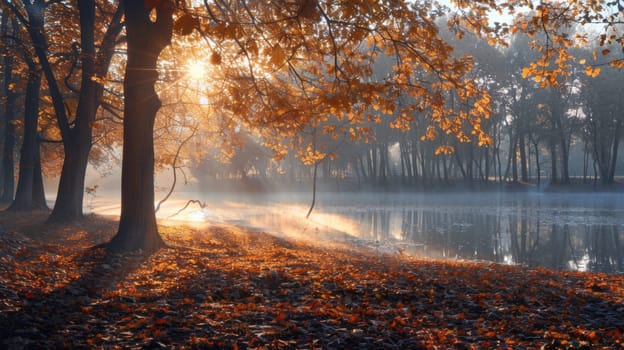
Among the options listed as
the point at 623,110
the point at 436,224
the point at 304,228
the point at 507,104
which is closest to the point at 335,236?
the point at 304,228

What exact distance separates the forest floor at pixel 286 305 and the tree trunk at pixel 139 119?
114 cm

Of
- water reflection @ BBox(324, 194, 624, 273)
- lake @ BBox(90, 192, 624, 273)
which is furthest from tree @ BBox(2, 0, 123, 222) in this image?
water reflection @ BBox(324, 194, 624, 273)

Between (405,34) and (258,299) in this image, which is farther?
(405,34)

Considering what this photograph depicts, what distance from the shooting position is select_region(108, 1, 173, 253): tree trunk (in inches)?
393

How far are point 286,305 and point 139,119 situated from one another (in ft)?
20.1

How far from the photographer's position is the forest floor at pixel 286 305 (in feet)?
15.5

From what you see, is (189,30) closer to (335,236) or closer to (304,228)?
(335,236)

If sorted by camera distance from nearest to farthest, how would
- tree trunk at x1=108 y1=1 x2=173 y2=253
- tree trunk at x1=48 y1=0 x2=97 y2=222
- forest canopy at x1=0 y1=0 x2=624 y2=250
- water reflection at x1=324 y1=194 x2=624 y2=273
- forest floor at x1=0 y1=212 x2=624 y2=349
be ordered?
forest floor at x1=0 y1=212 x2=624 y2=349 → forest canopy at x1=0 y1=0 x2=624 y2=250 → tree trunk at x1=108 y1=1 x2=173 y2=253 → water reflection at x1=324 y1=194 x2=624 y2=273 → tree trunk at x1=48 y1=0 x2=97 y2=222

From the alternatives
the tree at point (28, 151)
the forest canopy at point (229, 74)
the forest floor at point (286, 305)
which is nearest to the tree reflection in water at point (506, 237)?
the forest canopy at point (229, 74)

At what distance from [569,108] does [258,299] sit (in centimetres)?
5266

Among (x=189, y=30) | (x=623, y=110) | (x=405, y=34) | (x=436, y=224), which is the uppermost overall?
(x=623, y=110)

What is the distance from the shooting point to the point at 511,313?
585 centimetres

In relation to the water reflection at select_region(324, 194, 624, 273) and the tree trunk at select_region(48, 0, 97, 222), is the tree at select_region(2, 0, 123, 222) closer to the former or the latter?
the tree trunk at select_region(48, 0, 97, 222)

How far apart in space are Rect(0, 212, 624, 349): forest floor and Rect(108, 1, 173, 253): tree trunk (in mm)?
1143
